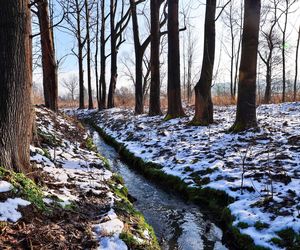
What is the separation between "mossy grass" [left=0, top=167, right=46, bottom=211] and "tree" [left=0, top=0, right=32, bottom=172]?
0.15m

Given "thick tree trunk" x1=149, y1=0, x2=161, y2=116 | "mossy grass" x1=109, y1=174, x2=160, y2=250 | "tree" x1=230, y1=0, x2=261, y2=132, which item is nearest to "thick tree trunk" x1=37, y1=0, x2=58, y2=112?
"thick tree trunk" x1=149, y1=0, x2=161, y2=116

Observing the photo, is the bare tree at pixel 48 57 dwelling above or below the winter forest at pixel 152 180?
above

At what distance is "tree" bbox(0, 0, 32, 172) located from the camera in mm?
3551

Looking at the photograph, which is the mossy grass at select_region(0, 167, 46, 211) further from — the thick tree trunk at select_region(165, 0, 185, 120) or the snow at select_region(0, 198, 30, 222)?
the thick tree trunk at select_region(165, 0, 185, 120)

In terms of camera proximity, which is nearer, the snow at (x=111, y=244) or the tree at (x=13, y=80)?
the snow at (x=111, y=244)

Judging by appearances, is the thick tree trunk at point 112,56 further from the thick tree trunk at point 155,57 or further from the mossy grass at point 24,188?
the mossy grass at point 24,188

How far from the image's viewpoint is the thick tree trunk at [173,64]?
11.3m

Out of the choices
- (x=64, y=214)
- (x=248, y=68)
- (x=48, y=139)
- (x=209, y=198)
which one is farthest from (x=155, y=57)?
(x=64, y=214)

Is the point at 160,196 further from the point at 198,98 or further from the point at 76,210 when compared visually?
the point at 198,98

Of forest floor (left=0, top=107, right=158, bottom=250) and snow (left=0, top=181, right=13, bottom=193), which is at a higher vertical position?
snow (left=0, top=181, right=13, bottom=193)

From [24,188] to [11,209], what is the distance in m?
0.41

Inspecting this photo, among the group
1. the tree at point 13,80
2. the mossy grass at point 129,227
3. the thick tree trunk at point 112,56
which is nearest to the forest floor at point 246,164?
the mossy grass at point 129,227

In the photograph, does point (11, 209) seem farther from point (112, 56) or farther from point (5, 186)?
point (112, 56)

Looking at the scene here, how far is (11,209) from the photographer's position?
296 cm
